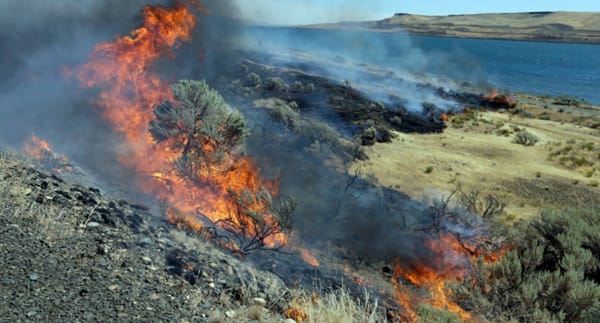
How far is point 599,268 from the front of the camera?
802cm

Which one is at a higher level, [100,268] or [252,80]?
[252,80]

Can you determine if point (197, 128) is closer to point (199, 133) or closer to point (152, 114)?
point (199, 133)

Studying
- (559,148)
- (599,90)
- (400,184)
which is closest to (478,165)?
(400,184)

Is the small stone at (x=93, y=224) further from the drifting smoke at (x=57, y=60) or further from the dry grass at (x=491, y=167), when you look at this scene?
the dry grass at (x=491, y=167)

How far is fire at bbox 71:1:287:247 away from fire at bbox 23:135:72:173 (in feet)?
7.18

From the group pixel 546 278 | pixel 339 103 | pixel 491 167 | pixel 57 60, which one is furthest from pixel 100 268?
pixel 339 103

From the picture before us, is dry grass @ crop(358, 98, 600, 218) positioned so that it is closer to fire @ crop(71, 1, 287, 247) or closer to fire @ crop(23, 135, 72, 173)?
fire @ crop(71, 1, 287, 247)

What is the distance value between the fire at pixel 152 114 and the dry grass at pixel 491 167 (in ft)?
30.8

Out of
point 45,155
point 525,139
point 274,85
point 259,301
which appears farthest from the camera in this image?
point 274,85

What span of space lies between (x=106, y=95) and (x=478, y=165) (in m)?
21.5

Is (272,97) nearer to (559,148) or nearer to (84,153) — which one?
(84,153)

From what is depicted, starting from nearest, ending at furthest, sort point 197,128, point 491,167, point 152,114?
point 197,128 → point 152,114 → point 491,167

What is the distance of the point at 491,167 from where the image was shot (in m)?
24.5

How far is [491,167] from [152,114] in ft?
66.0
